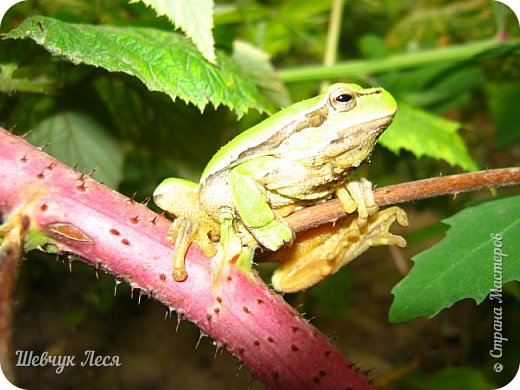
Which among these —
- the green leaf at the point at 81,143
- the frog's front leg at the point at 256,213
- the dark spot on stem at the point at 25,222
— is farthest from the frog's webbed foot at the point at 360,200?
the green leaf at the point at 81,143

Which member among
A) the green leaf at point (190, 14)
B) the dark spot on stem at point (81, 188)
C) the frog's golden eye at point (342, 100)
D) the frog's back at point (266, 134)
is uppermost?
the green leaf at point (190, 14)

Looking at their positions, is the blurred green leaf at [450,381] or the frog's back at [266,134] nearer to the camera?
the frog's back at [266,134]

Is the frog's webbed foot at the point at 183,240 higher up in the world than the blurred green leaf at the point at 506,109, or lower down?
higher up

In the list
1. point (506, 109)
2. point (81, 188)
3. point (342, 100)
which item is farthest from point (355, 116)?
point (506, 109)

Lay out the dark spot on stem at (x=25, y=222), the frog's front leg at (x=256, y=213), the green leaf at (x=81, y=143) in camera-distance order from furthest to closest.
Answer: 1. the green leaf at (x=81, y=143)
2. the frog's front leg at (x=256, y=213)
3. the dark spot on stem at (x=25, y=222)

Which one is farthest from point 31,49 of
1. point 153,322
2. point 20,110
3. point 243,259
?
point 153,322

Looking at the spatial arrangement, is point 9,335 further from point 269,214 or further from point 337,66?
point 337,66

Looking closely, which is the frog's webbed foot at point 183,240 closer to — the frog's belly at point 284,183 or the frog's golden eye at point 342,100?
the frog's belly at point 284,183

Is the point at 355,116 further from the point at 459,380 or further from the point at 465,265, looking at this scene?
the point at 459,380
